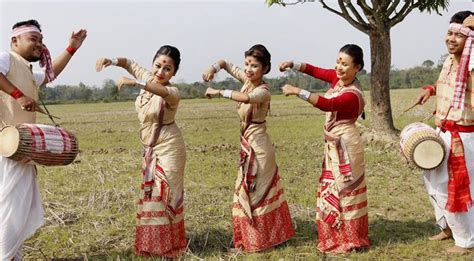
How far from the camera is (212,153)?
1090cm

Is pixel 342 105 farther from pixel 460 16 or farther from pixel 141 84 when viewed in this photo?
pixel 141 84

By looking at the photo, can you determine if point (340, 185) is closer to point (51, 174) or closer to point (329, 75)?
point (329, 75)

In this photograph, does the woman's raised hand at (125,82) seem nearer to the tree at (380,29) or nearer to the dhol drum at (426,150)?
the dhol drum at (426,150)

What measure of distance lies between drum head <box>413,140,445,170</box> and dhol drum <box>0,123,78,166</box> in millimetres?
2942

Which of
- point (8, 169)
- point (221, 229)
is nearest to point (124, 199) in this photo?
point (221, 229)

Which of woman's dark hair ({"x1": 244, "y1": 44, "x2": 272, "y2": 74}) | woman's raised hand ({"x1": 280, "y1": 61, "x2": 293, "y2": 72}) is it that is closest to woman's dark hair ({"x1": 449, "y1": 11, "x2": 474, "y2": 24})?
woman's raised hand ({"x1": 280, "y1": 61, "x2": 293, "y2": 72})

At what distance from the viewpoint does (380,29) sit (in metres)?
10.3

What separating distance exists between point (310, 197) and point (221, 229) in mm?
1720

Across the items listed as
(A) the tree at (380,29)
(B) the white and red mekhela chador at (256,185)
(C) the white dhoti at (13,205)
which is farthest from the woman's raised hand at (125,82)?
(A) the tree at (380,29)

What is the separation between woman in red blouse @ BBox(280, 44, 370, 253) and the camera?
4.55 m

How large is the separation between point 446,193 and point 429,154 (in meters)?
0.49

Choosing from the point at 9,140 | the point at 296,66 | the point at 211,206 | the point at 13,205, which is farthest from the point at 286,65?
the point at 13,205

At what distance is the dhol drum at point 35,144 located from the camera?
149 inches

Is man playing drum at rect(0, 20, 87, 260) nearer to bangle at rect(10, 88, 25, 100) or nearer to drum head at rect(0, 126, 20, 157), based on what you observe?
bangle at rect(10, 88, 25, 100)
